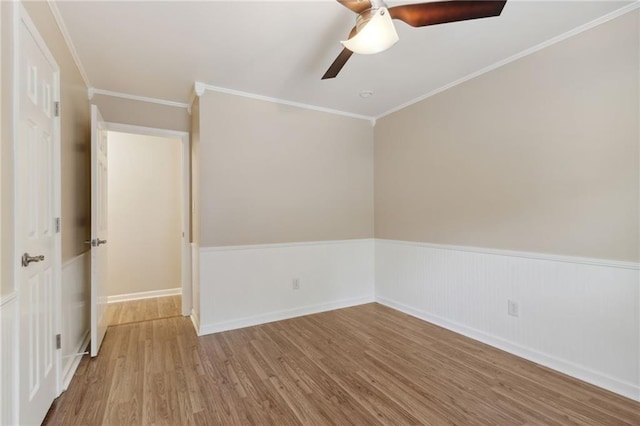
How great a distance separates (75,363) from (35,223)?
1.40m

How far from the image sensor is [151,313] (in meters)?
3.66

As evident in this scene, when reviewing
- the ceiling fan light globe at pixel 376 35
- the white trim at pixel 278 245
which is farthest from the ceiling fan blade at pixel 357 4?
the white trim at pixel 278 245

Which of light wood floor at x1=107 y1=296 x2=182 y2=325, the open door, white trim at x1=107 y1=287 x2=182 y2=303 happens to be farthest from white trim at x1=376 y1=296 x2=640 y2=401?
white trim at x1=107 y1=287 x2=182 y2=303

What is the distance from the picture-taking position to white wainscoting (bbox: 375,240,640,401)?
6.60ft

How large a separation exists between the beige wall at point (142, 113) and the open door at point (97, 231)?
0.41 meters

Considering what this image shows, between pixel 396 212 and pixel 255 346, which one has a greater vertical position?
pixel 396 212

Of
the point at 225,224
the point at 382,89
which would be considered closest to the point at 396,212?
the point at 382,89

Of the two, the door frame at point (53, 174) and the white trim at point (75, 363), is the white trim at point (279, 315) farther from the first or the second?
the door frame at point (53, 174)

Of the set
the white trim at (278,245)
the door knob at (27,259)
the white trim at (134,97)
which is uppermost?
the white trim at (134,97)

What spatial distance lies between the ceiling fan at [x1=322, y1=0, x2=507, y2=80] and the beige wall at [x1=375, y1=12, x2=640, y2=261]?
46.6 inches

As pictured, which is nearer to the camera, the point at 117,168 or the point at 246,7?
the point at 246,7

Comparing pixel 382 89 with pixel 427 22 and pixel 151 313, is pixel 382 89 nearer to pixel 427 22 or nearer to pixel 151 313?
pixel 427 22

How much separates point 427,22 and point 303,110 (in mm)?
2113

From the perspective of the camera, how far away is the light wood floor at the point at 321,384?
1805 millimetres
